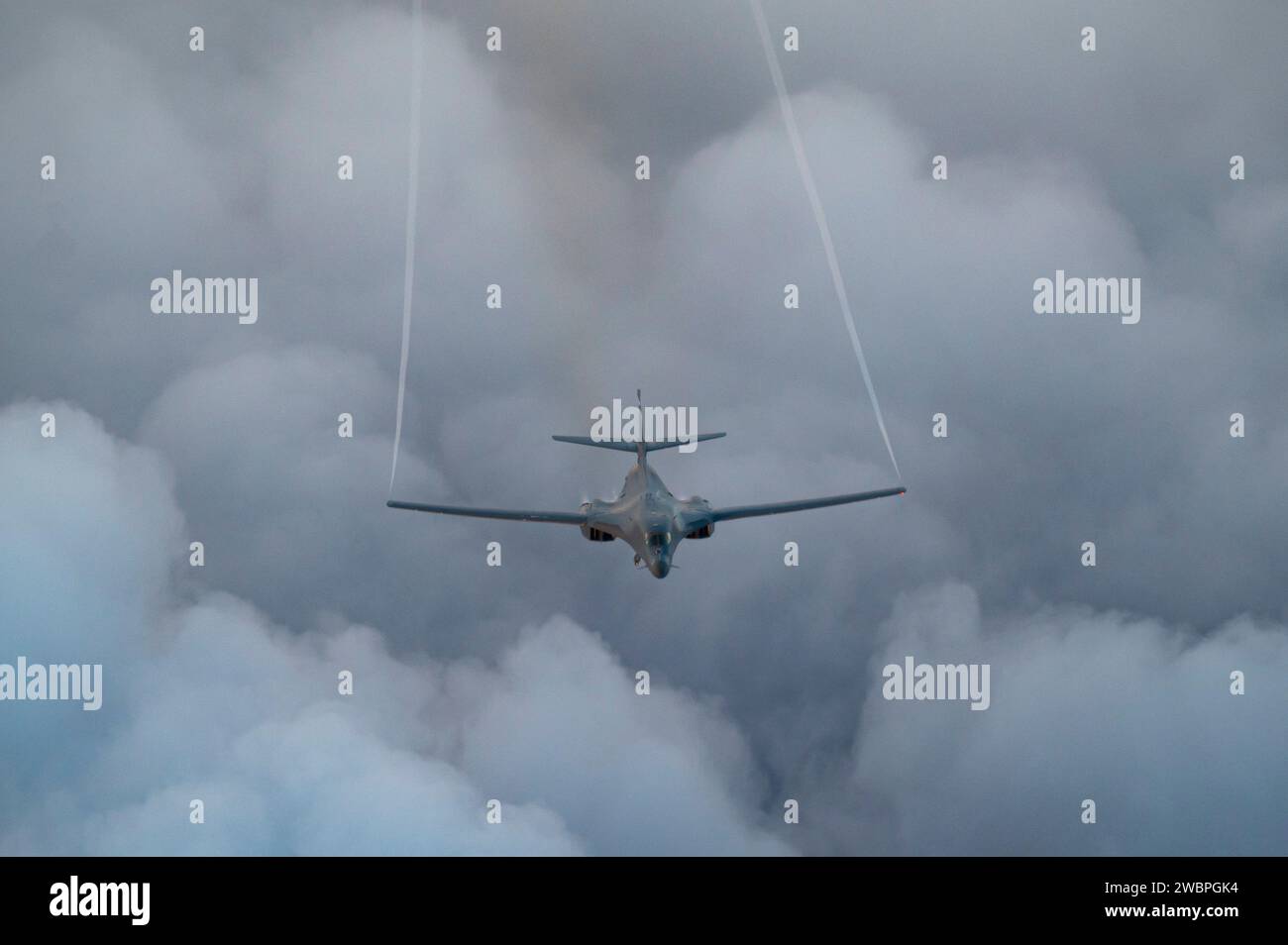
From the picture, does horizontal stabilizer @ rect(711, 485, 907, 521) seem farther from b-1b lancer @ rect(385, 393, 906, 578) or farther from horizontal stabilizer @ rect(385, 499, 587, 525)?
horizontal stabilizer @ rect(385, 499, 587, 525)

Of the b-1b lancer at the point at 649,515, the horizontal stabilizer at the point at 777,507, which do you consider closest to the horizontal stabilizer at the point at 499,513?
the b-1b lancer at the point at 649,515

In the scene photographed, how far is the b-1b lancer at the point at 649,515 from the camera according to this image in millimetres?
55750

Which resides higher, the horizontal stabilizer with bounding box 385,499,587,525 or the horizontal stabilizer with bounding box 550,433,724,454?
the horizontal stabilizer with bounding box 550,433,724,454

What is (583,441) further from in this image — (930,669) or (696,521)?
(930,669)

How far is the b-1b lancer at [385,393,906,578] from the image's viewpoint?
183 feet

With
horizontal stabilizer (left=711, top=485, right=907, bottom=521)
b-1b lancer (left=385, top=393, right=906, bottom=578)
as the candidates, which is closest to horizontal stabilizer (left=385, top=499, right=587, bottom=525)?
b-1b lancer (left=385, top=393, right=906, bottom=578)

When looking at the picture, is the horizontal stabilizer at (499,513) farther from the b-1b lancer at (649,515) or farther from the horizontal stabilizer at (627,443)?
the horizontal stabilizer at (627,443)

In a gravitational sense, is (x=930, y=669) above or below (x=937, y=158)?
below

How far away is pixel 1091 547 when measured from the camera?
156 metres

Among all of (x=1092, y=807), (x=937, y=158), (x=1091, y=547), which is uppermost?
(x=937, y=158)
